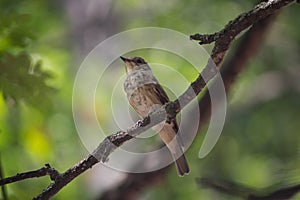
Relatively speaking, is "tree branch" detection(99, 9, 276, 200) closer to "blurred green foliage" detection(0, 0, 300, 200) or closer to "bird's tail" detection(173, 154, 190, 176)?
"bird's tail" detection(173, 154, 190, 176)

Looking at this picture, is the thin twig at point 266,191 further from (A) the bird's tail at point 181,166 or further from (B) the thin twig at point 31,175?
(A) the bird's tail at point 181,166

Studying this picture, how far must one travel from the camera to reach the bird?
3.95 m

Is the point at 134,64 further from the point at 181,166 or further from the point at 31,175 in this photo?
the point at 31,175

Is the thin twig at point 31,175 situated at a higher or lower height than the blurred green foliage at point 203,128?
lower

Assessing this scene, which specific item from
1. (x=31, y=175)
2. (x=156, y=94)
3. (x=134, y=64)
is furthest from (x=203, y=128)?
(x=31, y=175)

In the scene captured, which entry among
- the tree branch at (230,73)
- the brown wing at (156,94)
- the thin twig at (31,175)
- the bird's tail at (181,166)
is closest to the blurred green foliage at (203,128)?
the tree branch at (230,73)

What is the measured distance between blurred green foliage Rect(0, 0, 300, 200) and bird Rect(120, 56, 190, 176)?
0.60m

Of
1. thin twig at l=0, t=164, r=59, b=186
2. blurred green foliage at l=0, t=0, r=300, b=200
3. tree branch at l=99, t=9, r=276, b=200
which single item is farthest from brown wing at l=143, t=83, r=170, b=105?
thin twig at l=0, t=164, r=59, b=186

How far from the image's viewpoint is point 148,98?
4.00 metres

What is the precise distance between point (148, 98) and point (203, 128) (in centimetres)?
80

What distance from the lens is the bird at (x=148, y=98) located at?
3949mm

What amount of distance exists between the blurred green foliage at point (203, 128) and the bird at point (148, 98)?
0.60 meters

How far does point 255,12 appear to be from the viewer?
211 cm

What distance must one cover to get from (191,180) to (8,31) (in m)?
2.88
